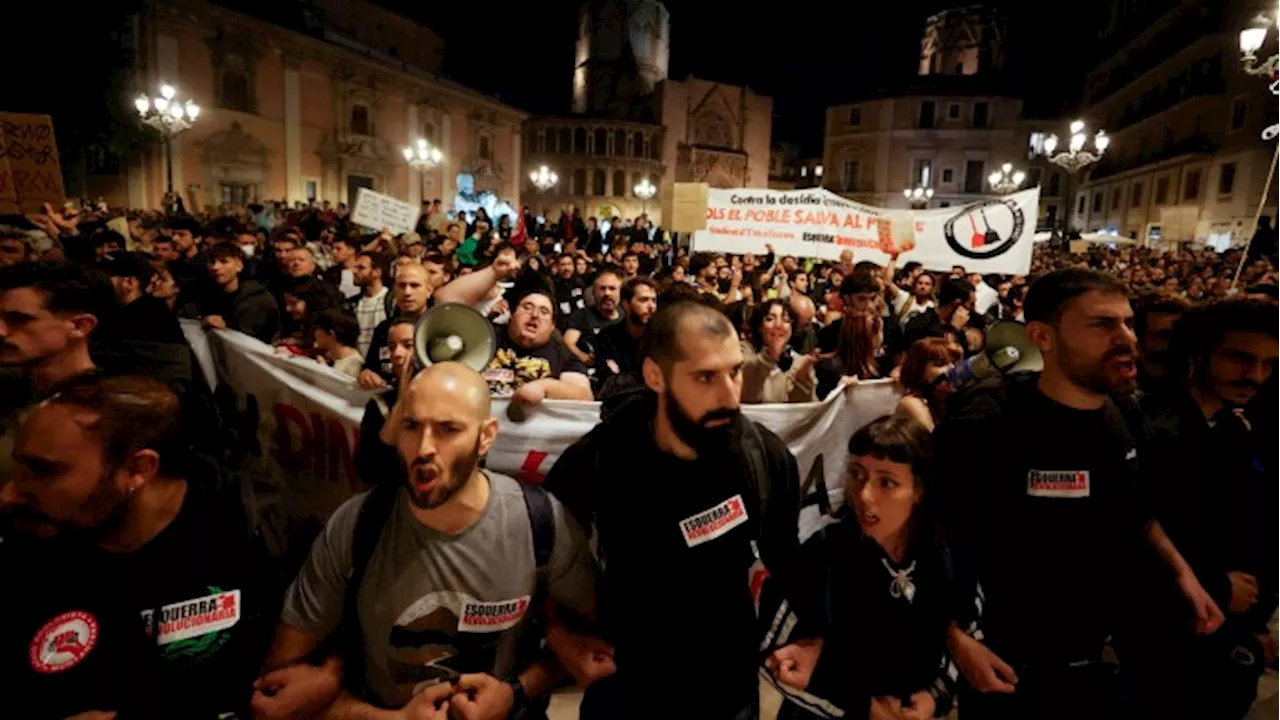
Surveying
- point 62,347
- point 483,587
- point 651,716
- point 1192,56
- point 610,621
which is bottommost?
point 651,716

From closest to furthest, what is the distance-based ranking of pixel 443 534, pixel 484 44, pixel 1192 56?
pixel 443 534, pixel 1192 56, pixel 484 44

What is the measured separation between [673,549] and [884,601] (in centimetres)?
67

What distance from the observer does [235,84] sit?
2644cm

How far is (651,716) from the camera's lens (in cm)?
229

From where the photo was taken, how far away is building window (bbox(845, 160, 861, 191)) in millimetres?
55594

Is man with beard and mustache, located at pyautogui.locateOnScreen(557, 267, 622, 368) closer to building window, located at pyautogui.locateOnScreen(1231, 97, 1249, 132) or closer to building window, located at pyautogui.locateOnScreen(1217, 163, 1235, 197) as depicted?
building window, located at pyautogui.locateOnScreen(1217, 163, 1235, 197)

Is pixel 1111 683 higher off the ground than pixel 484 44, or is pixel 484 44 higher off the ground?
pixel 484 44

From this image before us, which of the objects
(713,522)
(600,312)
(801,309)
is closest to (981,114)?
(801,309)

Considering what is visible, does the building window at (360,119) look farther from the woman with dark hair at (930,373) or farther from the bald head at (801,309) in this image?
the woman with dark hair at (930,373)

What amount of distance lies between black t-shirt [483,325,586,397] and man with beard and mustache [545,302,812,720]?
4.96 ft

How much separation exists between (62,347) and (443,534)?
2.00 meters

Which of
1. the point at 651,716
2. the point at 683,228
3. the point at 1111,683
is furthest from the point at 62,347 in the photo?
the point at 683,228

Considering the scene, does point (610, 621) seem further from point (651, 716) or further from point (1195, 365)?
point (1195, 365)

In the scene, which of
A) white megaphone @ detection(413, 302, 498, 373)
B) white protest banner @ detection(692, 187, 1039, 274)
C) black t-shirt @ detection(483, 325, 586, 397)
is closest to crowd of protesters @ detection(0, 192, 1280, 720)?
white megaphone @ detection(413, 302, 498, 373)
